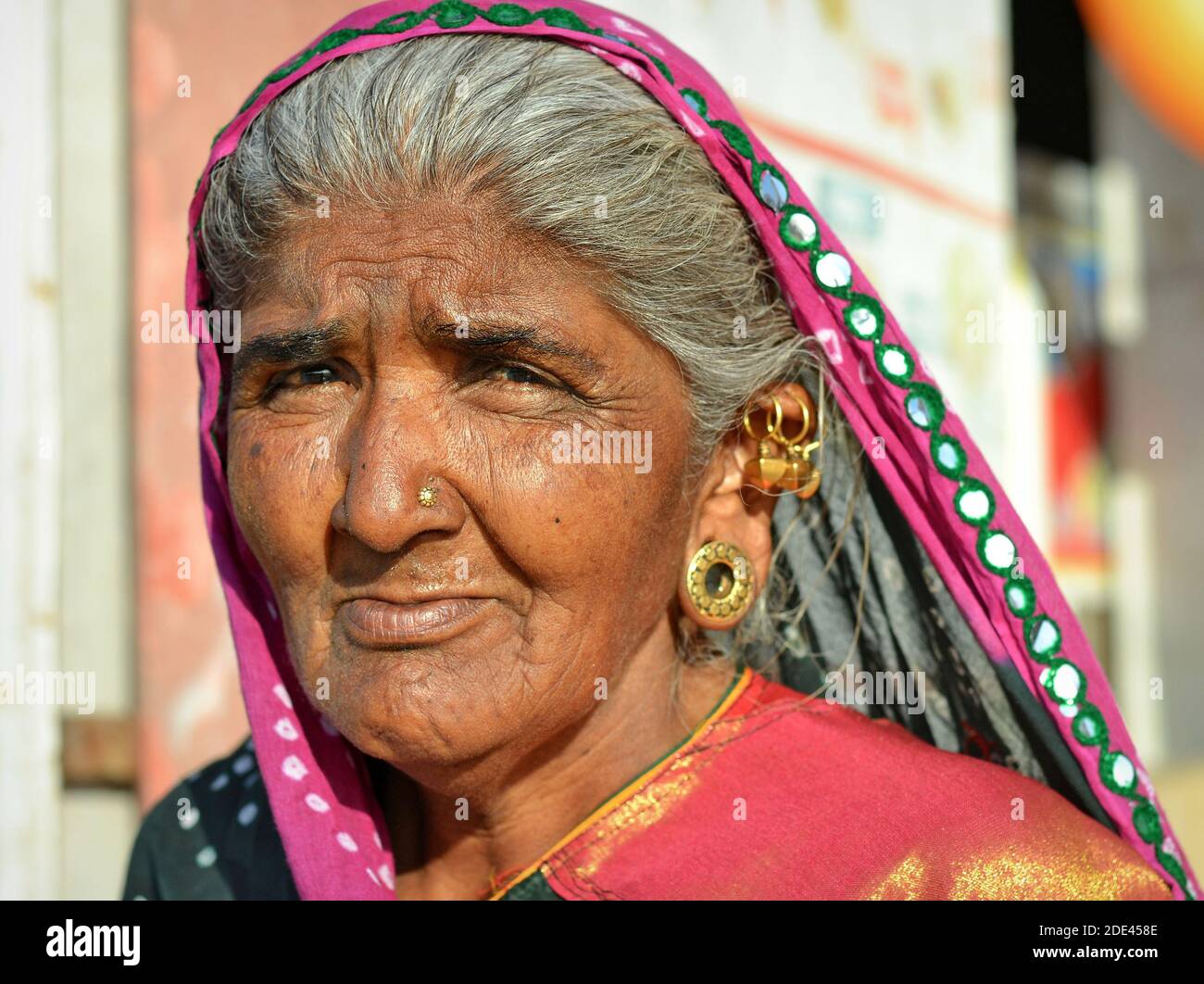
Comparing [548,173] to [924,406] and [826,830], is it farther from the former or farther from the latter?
[826,830]

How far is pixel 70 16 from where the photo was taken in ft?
11.1

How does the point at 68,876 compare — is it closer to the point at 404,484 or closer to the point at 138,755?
the point at 138,755

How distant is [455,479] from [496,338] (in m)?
0.21

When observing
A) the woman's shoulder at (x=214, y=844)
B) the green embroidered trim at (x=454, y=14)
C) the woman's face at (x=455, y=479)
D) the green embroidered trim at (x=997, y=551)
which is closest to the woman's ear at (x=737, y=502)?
the woman's face at (x=455, y=479)

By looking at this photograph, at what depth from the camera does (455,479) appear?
5.66 ft

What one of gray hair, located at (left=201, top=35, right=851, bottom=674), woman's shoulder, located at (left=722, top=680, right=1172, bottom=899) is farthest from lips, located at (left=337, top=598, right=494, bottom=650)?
woman's shoulder, located at (left=722, top=680, right=1172, bottom=899)

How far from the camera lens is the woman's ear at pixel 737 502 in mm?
1979

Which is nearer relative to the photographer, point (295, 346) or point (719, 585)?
point (295, 346)

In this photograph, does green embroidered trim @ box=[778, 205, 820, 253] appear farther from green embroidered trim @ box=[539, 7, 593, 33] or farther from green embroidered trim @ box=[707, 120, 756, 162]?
green embroidered trim @ box=[539, 7, 593, 33]

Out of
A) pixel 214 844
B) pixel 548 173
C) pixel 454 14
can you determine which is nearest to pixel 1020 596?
pixel 548 173

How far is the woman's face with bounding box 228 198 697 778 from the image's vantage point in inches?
67.8

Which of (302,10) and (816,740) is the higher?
(302,10)

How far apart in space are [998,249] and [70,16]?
→ 3959 millimetres

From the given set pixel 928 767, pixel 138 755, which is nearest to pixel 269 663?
pixel 928 767
